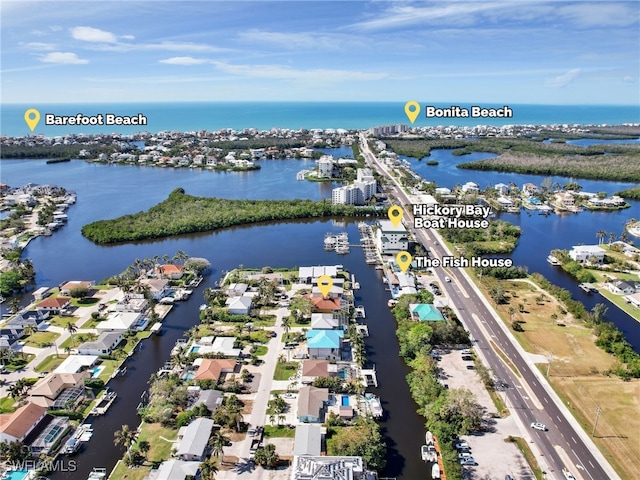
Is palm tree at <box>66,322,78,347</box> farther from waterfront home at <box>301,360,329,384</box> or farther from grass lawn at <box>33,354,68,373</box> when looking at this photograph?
waterfront home at <box>301,360,329,384</box>

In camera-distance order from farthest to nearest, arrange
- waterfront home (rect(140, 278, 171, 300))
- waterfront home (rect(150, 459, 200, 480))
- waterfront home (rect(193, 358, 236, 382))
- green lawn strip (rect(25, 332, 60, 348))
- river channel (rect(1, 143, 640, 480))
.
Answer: waterfront home (rect(140, 278, 171, 300)) → green lawn strip (rect(25, 332, 60, 348)) → waterfront home (rect(193, 358, 236, 382)) → river channel (rect(1, 143, 640, 480)) → waterfront home (rect(150, 459, 200, 480))

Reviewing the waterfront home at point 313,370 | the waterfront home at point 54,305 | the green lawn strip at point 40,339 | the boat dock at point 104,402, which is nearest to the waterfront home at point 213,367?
the waterfront home at point 313,370

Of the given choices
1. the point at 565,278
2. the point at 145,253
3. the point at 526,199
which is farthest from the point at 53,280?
the point at 526,199

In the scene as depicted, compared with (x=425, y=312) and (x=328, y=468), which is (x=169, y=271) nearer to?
(x=425, y=312)

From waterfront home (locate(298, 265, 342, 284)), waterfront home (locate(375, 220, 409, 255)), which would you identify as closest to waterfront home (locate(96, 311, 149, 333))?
waterfront home (locate(298, 265, 342, 284))

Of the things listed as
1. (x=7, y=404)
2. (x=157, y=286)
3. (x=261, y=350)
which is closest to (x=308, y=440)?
(x=261, y=350)

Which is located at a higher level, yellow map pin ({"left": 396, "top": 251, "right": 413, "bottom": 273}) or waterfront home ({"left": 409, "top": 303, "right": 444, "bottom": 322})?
yellow map pin ({"left": 396, "top": 251, "right": 413, "bottom": 273})
